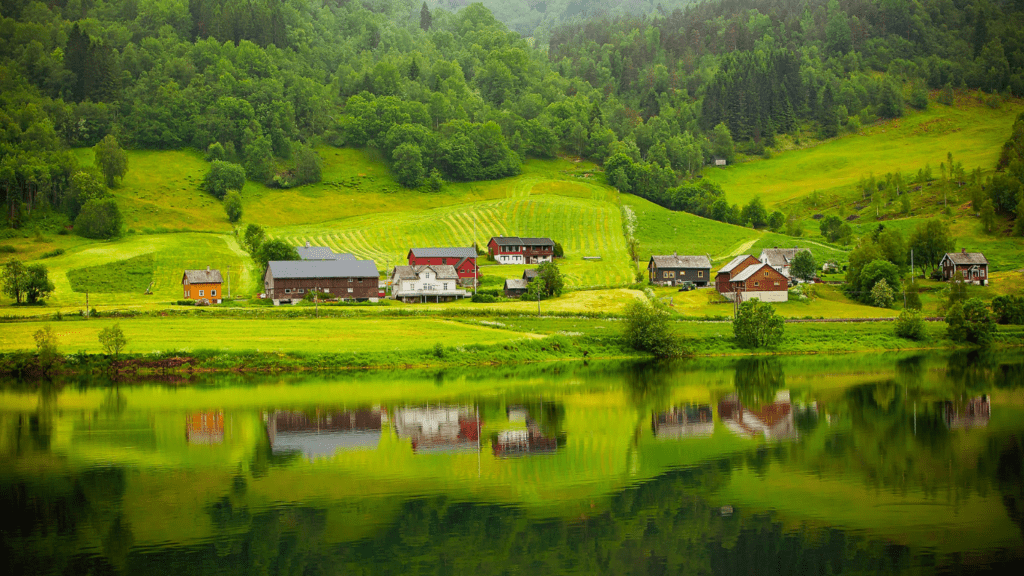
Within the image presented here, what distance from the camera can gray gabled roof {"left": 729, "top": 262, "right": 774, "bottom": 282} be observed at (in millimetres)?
82781

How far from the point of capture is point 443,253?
317 ft

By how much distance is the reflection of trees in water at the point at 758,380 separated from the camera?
45.0 m

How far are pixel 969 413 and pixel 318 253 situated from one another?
73935mm

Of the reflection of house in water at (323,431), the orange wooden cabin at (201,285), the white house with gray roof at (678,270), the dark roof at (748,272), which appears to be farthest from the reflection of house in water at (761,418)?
the orange wooden cabin at (201,285)

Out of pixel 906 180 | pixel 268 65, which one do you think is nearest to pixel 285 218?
pixel 268 65

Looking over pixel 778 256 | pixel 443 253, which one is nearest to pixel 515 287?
pixel 443 253

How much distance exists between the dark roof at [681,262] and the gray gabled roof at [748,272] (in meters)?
8.24

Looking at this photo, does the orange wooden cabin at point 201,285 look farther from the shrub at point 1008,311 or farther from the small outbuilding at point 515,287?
the shrub at point 1008,311

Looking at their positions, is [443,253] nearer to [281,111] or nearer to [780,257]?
[780,257]

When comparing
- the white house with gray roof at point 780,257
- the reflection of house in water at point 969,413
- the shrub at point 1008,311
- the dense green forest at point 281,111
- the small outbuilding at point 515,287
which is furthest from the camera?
the dense green forest at point 281,111

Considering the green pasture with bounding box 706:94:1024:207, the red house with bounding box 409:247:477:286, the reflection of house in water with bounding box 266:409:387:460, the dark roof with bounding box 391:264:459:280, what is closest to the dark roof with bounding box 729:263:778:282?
the red house with bounding box 409:247:477:286

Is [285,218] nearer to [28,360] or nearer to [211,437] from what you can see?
[28,360]

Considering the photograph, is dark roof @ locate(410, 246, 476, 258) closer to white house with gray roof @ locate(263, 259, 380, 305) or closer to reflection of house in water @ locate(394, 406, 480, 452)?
white house with gray roof @ locate(263, 259, 380, 305)

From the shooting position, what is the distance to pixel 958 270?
3383 inches
